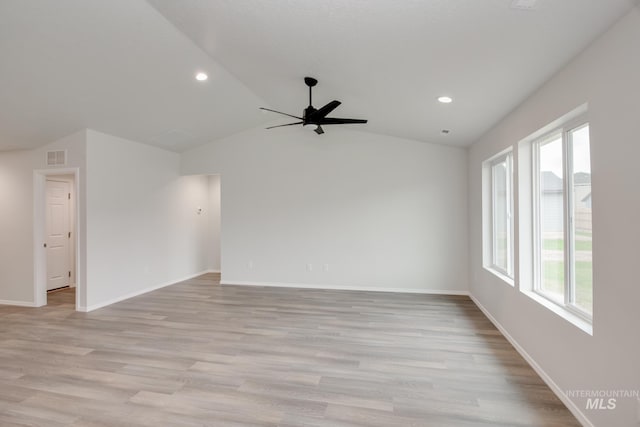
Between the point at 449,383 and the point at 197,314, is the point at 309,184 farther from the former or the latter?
the point at 449,383

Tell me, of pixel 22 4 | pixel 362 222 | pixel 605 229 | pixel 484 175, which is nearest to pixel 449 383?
pixel 605 229

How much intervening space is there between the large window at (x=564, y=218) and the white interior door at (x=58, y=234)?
25.2ft

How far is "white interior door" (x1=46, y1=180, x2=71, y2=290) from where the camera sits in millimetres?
6121

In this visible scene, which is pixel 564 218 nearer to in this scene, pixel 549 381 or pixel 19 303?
pixel 549 381

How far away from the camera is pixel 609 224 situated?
1956 mm

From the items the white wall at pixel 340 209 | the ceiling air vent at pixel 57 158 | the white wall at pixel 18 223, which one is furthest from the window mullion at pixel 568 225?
the white wall at pixel 18 223

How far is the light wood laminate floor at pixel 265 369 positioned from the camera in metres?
2.34

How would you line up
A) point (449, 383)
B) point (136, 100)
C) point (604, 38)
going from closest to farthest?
point (604, 38)
point (449, 383)
point (136, 100)

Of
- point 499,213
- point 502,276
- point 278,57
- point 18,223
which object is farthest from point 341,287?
point 18,223

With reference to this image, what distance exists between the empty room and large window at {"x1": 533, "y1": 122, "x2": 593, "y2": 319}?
0.02 m

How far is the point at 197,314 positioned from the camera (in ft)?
15.3

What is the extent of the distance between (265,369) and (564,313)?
8.36ft

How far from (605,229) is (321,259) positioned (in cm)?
469

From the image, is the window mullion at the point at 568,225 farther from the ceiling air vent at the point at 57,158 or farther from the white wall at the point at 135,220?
the ceiling air vent at the point at 57,158
